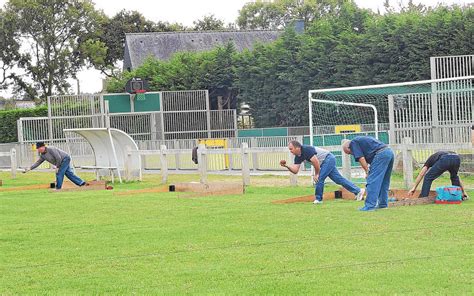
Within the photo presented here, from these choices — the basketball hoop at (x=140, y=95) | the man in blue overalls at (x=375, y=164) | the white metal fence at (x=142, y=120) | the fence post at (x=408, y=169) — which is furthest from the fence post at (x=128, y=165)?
the man in blue overalls at (x=375, y=164)

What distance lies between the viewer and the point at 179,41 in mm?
75188

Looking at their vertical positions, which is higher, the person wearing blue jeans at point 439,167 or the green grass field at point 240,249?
the person wearing blue jeans at point 439,167

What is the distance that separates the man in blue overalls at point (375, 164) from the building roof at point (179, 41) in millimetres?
57543

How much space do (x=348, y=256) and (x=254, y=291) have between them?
2.15 metres

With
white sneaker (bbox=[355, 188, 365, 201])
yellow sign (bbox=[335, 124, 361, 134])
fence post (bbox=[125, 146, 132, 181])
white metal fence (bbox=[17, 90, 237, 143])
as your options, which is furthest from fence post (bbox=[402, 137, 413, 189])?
white metal fence (bbox=[17, 90, 237, 143])

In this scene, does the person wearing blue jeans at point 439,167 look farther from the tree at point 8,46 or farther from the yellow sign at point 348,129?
the tree at point 8,46

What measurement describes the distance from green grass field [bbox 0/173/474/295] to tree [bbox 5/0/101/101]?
67.1 metres

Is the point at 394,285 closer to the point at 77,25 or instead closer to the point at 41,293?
the point at 41,293

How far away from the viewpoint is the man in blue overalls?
1695 cm

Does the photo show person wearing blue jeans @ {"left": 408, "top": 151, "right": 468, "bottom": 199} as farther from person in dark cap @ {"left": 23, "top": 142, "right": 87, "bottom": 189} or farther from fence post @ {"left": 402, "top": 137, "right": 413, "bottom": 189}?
person in dark cap @ {"left": 23, "top": 142, "right": 87, "bottom": 189}

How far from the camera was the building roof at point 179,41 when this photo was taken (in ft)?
246

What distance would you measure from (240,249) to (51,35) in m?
75.9

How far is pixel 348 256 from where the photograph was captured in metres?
10.9

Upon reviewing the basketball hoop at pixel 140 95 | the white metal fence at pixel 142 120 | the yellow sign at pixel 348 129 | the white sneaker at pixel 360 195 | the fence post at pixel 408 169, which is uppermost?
the basketball hoop at pixel 140 95
